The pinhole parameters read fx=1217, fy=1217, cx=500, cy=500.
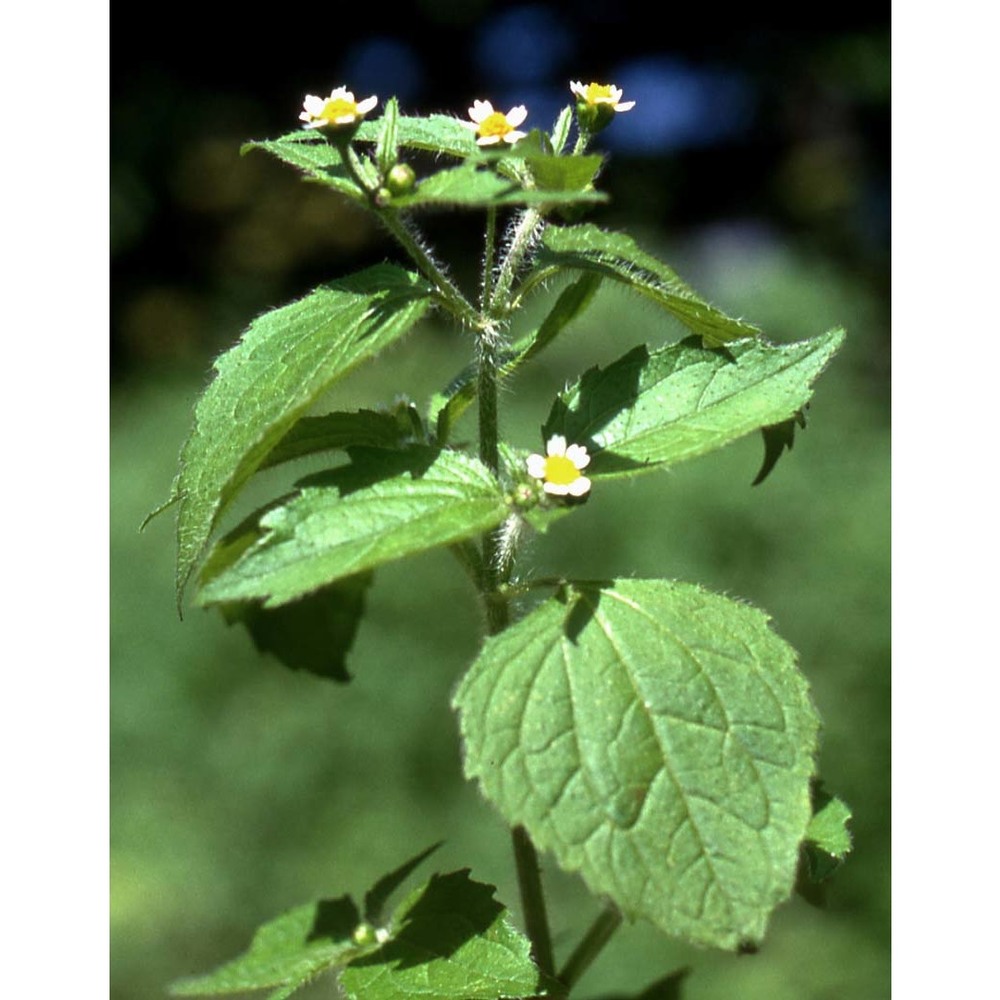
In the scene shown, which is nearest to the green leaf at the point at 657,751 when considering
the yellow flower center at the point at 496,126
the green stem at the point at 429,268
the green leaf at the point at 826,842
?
the green leaf at the point at 826,842

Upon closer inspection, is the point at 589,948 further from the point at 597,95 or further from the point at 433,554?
the point at 433,554

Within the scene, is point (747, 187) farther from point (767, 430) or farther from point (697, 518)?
point (767, 430)

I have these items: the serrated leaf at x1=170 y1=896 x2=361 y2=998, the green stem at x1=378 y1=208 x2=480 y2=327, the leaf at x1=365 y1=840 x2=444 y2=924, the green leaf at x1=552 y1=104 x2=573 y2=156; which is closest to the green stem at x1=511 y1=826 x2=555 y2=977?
the leaf at x1=365 y1=840 x2=444 y2=924

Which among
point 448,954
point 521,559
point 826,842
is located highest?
point 521,559

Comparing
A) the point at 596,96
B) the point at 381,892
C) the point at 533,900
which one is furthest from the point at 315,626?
the point at 596,96

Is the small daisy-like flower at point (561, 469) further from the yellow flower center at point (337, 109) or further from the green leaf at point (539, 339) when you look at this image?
the yellow flower center at point (337, 109)

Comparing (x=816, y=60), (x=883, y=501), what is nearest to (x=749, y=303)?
(x=883, y=501)
